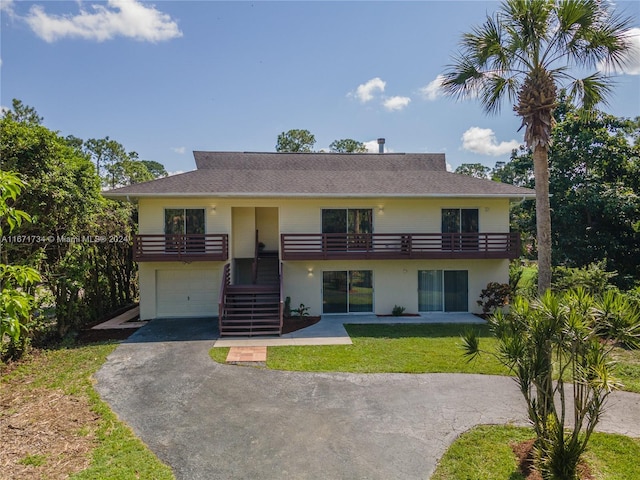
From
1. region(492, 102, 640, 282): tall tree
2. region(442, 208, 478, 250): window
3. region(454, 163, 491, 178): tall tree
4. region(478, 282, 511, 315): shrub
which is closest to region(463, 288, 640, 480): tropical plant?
region(478, 282, 511, 315): shrub

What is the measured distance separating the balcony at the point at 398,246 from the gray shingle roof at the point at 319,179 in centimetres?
165

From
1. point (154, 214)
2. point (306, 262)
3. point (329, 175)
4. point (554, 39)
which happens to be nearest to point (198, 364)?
point (306, 262)

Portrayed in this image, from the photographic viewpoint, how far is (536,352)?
4676 mm

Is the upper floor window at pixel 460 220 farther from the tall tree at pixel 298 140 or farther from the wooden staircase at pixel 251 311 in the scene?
the tall tree at pixel 298 140

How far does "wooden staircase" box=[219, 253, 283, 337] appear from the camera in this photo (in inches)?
451

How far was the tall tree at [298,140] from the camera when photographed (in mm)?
40656

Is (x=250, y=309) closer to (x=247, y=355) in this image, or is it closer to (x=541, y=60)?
(x=247, y=355)

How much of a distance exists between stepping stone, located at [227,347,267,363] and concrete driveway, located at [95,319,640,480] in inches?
18.0

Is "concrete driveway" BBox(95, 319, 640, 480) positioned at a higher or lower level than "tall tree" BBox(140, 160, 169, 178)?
lower

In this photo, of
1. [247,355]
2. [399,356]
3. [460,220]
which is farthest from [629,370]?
[247,355]

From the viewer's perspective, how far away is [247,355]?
937 centimetres

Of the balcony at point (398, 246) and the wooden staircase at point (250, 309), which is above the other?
the balcony at point (398, 246)

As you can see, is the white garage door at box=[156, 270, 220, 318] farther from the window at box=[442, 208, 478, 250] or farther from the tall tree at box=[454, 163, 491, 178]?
the tall tree at box=[454, 163, 491, 178]

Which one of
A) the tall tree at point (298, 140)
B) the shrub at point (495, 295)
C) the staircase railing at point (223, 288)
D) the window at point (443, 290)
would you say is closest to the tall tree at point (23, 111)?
the tall tree at point (298, 140)
